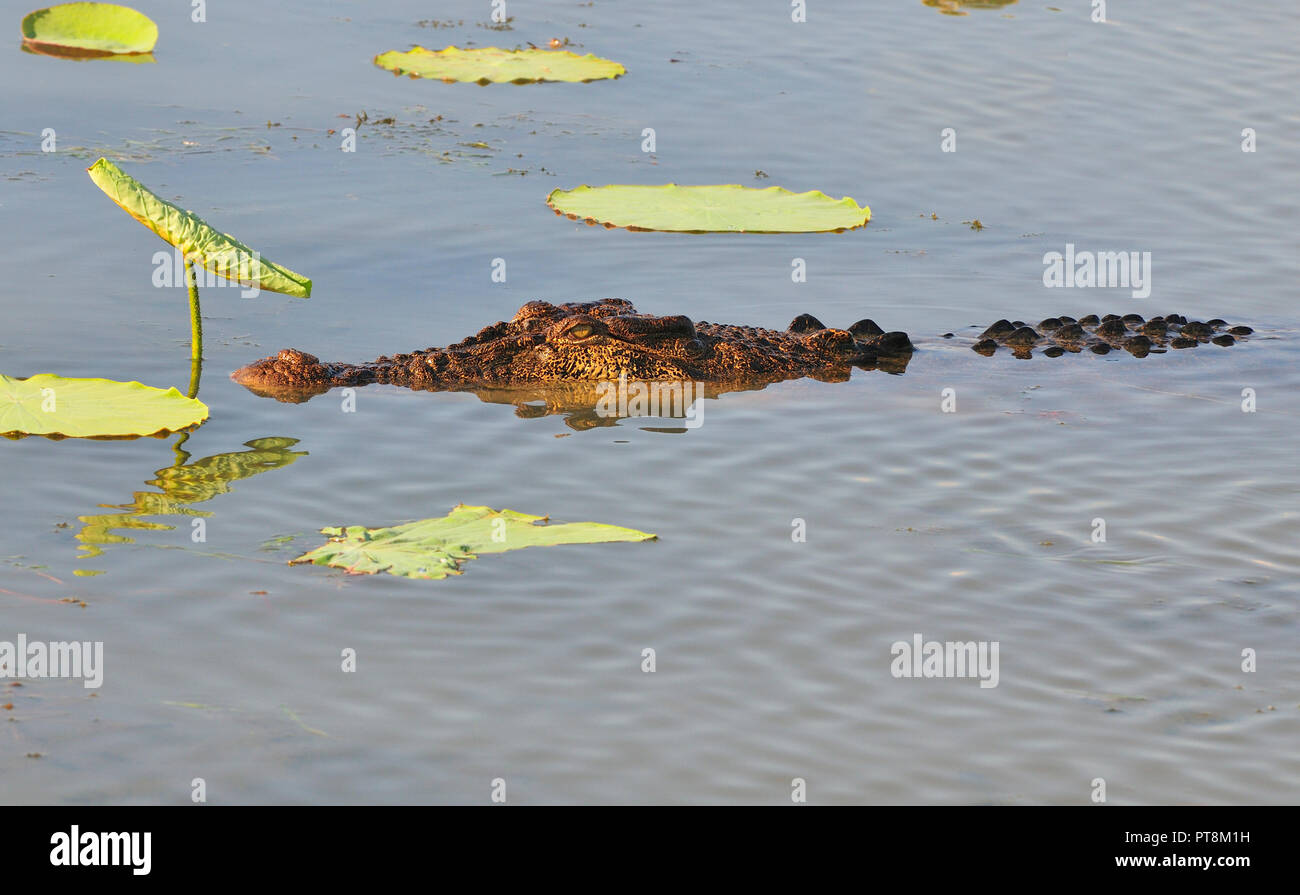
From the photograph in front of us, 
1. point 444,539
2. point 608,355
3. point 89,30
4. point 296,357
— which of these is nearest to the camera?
point 444,539

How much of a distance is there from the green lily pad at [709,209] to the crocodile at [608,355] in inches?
92.2

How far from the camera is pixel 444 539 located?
7.08 meters

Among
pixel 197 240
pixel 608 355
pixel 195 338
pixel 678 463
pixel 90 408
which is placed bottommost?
pixel 678 463

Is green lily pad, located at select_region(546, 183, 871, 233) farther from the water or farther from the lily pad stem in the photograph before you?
the lily pad stem

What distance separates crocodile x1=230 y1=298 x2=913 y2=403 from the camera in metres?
9.69

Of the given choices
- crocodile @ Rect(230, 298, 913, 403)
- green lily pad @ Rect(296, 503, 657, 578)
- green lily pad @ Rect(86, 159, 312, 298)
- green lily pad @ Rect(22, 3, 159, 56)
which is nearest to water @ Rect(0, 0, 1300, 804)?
green lily pad @ Rect(296, 503, 657, 578)

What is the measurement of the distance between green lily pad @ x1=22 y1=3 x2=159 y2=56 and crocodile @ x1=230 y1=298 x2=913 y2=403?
27.5ft

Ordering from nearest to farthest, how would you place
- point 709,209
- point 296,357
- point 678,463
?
point 678,463 → point 296,357 → point 709,209

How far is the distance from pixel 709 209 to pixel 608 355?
334 cm

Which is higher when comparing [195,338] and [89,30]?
[89,30]

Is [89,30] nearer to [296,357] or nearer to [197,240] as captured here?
[296,357]

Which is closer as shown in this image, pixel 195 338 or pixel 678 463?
pixel 678 463

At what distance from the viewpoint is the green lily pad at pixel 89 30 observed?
16.6 m

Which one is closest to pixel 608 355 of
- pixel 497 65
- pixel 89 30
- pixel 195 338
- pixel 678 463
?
pixel 678 463
